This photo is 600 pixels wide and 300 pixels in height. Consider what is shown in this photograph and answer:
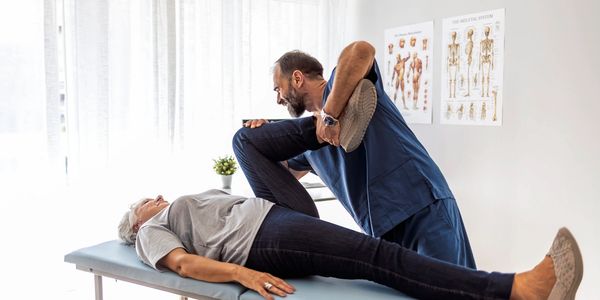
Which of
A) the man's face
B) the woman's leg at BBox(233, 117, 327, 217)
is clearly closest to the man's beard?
the man's face

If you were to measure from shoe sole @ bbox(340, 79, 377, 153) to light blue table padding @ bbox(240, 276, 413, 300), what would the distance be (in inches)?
16.1

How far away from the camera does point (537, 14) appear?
261cm

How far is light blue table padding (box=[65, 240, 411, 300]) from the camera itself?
4.84 ft

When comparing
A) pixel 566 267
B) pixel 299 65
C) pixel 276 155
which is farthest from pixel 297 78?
pixel 566 267

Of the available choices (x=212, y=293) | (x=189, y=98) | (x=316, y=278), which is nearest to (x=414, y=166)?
(x=316, y=278)

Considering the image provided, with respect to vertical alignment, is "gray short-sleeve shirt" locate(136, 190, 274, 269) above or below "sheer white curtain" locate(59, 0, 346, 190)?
below

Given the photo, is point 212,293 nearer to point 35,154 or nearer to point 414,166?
point 414,166

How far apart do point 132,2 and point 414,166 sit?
1953mm

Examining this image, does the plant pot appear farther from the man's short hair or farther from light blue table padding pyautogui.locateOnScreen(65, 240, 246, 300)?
the man's short hair

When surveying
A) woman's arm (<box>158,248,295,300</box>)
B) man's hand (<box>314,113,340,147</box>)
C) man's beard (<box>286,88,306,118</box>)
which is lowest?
woman's arm (<box>158,248,295,300</box>)

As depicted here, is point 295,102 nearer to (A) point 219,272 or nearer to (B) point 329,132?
(B) point 329,132

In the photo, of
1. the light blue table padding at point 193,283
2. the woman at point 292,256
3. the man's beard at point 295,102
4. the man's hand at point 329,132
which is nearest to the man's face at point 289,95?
the man's beard at point 295,102

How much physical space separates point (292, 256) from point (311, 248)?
7 cm

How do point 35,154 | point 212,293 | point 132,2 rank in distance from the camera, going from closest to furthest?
point 212,293 → point 35,154 → point 132,2
